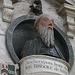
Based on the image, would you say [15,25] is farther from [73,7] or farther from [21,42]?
[73,7]

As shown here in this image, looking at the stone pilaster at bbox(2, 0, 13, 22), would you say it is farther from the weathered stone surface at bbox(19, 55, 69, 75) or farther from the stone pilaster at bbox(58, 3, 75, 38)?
the stone pilaster at bbox(58, 3, 75, 38)

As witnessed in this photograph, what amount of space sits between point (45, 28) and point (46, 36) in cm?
13

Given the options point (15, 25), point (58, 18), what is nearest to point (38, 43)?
point (15, 25)

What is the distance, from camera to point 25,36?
6.47 m

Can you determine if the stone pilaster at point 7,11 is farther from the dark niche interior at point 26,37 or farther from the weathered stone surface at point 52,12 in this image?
the weathered stone surface at point 52,12

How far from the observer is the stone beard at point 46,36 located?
19.8 feet

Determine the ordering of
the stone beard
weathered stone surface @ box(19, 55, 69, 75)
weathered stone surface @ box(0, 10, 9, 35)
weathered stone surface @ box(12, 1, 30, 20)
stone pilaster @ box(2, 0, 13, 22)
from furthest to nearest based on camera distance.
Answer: weathered stone surface @ box(12, 1, 30, 20)
stone pilaster @ box(2, 0, 13, 22)
weathered stone surface @ box(0, 10, 9, 35)
the stone beard
weathered stone surface @ box(19, 55, 69, 75)

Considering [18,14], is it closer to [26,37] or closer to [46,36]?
[26,37]

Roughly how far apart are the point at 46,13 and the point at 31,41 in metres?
0.86

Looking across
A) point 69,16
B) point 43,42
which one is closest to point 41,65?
point 43,42

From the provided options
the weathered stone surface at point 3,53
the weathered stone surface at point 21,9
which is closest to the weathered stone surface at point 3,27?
the weathered stone surface at point 3,53

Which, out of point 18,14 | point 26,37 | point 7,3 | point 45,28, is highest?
point 7,3

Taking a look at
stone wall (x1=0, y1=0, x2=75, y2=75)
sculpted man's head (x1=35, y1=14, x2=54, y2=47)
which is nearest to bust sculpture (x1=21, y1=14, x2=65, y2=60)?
sculpted man's head (x1=35, y1=14, x2=54, y2=47)

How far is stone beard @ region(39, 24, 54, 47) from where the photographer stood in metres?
6.03
